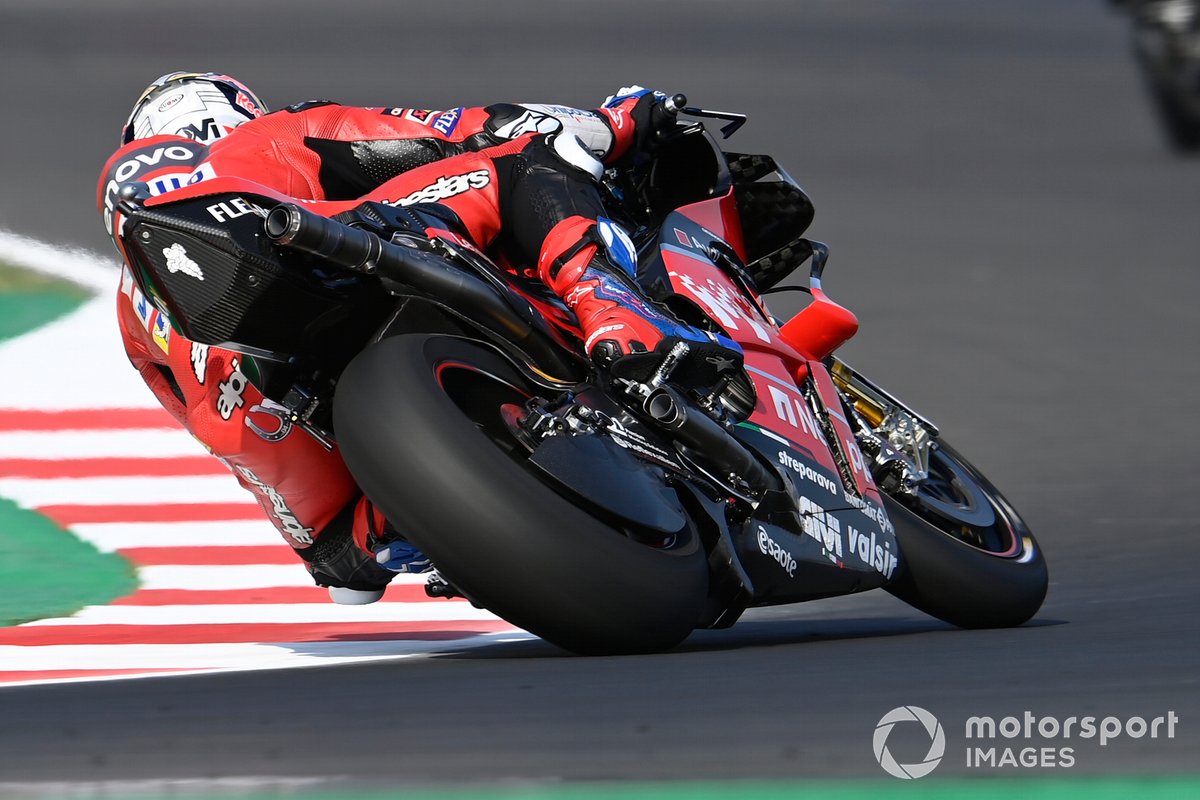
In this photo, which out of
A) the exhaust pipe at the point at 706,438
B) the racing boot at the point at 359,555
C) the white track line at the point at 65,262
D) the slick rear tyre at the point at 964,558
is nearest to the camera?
the exhaust pipe at the point at 706,438

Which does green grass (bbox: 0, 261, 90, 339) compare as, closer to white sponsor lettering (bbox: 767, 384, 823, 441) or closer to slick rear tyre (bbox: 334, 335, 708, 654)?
white sponsor lettering (bbox: 767, 384, 823, 441)

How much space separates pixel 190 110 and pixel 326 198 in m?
0.36

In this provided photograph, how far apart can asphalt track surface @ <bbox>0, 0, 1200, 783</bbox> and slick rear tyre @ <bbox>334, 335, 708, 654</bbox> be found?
4.8 inches

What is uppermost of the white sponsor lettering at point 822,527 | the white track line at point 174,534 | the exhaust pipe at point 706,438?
the exhaust pipe at point 706,438

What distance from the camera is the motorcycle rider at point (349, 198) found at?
3.41 m

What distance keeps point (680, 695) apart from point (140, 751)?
82 cm

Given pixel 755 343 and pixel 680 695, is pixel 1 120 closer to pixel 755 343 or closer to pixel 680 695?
pixel 755 343

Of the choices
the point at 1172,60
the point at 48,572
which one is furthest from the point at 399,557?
the point at 1172,60

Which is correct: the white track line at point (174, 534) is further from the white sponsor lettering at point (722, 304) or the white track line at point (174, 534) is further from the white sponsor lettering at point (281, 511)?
the white sponsor lettering at point (722, 304)

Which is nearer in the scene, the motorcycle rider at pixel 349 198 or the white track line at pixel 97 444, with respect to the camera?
the motorcycle rider at pixel 349 198

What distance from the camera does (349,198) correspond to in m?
3.72

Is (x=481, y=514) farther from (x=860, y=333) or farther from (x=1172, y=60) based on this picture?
(x=1172, y=60)

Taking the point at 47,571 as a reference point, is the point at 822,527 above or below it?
above

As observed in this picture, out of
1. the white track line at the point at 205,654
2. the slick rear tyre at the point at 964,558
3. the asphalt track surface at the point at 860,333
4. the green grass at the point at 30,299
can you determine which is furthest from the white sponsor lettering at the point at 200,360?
the green grass at the point at 30,299
